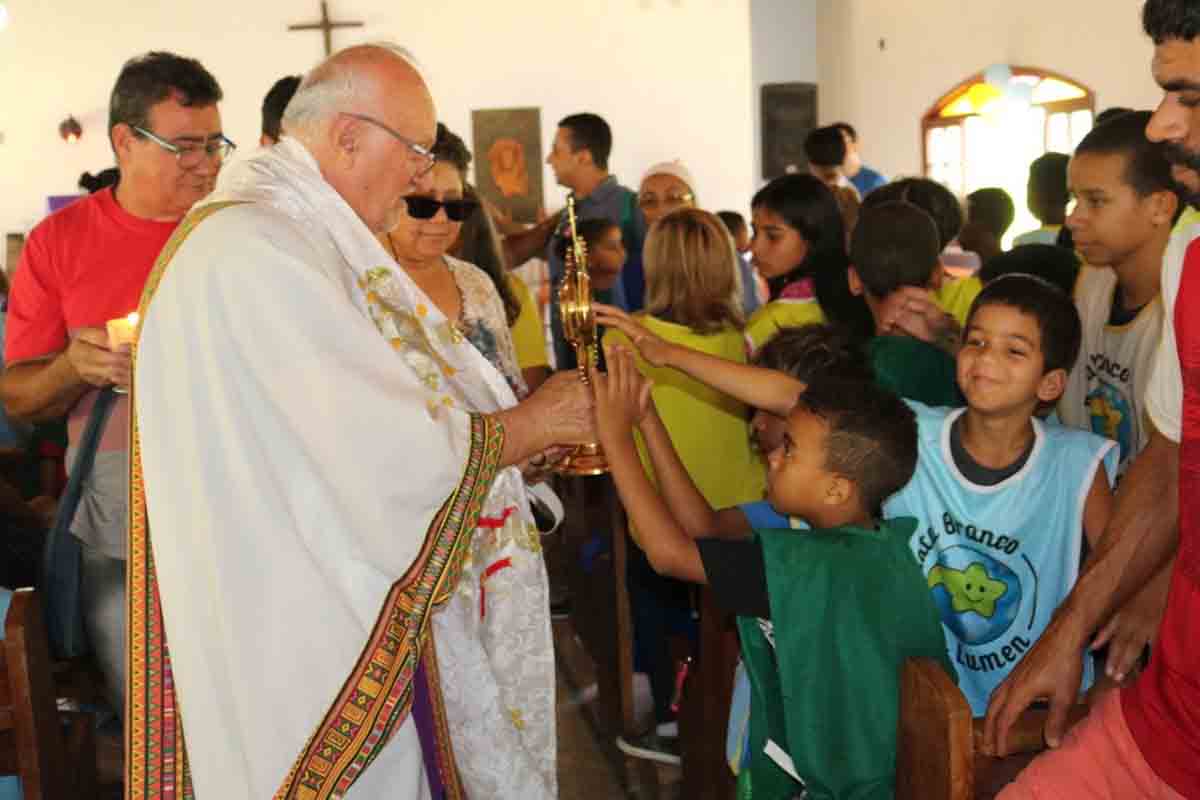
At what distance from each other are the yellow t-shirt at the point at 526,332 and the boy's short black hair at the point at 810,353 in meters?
1.37

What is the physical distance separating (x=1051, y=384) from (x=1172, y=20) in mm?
921

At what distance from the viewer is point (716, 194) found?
1253 centimetres

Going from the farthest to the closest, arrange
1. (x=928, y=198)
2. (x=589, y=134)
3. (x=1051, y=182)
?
(x=589, y=134), (x=1051, y=182), (x=928, y=198)

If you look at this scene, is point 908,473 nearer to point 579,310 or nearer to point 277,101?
point 579,310

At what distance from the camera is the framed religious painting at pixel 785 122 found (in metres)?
13.8

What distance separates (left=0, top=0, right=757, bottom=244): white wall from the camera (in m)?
11.8

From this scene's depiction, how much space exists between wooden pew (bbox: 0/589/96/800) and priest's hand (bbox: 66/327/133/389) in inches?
20.1

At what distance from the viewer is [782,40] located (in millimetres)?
14398

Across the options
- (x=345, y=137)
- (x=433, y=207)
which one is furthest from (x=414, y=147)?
(x=433, y=207)

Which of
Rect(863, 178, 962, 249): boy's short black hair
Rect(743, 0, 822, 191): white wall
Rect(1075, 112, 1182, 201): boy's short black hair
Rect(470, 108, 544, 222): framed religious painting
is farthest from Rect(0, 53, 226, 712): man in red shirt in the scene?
Rect(743, 0, 822, 191): white wall

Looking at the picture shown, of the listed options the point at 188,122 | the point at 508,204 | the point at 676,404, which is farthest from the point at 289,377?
the point at 508,204

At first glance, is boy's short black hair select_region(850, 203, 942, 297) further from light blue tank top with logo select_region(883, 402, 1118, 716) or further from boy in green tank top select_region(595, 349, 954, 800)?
boy in green tank top select_region(595, 349, 954, 800)

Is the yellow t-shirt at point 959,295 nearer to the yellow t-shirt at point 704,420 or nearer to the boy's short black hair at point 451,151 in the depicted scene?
the yellow t-shirt at point 704,420

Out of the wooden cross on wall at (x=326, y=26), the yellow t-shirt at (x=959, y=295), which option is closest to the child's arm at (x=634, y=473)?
the yellow t-shirt at (x=959, y=295)
